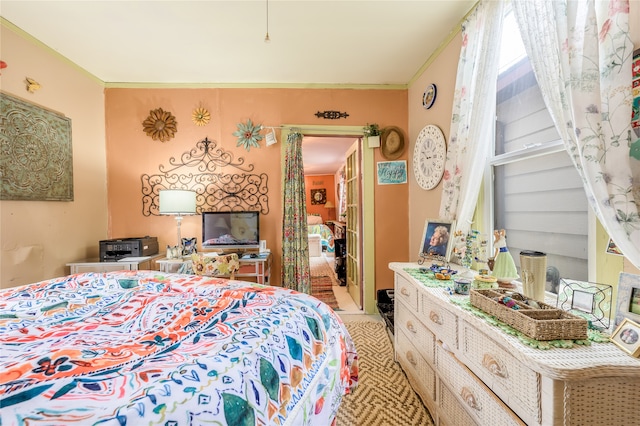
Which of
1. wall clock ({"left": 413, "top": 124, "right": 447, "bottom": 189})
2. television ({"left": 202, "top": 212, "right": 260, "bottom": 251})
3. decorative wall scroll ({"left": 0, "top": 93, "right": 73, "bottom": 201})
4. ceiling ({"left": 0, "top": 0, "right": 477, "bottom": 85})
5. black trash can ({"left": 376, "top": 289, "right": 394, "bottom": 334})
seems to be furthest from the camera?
television ({"left": 202, "top": 212, "right": 260, "bottom": 251})

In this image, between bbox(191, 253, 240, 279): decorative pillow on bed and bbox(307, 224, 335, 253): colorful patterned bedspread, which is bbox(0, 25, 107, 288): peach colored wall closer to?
bbox(191, 253, 240, 279): decorative pillow on bed

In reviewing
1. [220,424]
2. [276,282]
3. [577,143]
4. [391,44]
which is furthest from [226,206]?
[577,143]

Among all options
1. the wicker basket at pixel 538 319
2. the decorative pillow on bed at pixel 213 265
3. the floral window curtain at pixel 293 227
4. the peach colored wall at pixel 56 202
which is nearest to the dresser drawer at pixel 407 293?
the wicker basket at pixel 538 319

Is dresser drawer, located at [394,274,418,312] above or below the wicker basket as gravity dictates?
below

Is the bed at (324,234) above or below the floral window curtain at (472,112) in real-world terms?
below

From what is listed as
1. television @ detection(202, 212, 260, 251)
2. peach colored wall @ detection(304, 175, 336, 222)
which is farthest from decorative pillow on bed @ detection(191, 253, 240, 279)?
peach colored wall @ detection(304, 175, 336, 222)

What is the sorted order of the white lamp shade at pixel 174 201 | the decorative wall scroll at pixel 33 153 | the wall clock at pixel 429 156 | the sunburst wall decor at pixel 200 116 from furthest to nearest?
the sunburst wall decor at pixel 200 116
the white lamp shade at pixel 174 201
the wall clock at pixel 429 156
the decorative wall scroll at pixel 33 153

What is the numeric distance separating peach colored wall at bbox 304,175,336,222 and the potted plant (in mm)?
5226

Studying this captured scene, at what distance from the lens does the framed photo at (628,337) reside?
740 millimetres

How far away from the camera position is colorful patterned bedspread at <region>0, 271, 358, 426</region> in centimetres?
56

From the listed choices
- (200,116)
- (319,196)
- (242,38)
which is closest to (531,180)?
(242,38)

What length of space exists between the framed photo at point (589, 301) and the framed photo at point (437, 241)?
0.69 m

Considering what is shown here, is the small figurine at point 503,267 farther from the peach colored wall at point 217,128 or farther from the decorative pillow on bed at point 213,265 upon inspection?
the decorative pillow on bed at point 213,265

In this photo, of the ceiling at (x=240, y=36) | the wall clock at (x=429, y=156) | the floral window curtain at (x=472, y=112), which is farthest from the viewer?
the wall clock at (x=429, y=156)
